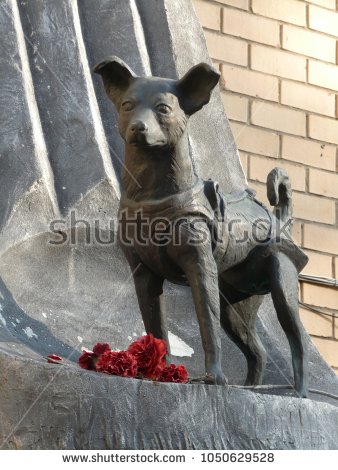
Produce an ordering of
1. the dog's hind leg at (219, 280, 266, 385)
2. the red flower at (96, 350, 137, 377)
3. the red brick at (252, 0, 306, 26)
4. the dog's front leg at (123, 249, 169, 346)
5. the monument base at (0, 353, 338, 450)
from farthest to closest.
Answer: the red brick at (252, 0, 306, 26)
the dog's hind leg at (219, 280, 266, 385)
the dog's front leg at (123, 249, 169, 346)
the red flower at (96, 350, 137, 377)
the monument base at (0, 353, 338, 450)

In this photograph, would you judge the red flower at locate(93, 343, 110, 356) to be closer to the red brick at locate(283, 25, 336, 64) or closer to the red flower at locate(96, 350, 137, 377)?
the red flower at locate(96, 350, 137, 377)

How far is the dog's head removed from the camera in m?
3.72

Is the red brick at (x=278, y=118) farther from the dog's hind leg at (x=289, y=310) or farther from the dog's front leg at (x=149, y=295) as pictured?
the dog's front leg at (x=149, y=295)

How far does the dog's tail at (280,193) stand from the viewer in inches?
165

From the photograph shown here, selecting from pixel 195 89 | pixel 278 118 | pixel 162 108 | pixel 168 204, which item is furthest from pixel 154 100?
pixel 278 118

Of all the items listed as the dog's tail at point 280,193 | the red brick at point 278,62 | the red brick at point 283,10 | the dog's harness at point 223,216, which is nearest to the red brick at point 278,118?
the red brick at point 278,62

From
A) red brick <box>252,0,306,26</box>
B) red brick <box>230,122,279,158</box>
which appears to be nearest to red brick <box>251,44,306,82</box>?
red brick <box>252,0,306,26</box>

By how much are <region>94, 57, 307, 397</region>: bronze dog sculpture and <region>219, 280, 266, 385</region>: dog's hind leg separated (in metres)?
0.12

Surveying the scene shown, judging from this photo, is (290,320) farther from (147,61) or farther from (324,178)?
(324,178)

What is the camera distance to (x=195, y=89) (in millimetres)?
3846

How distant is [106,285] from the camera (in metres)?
4.53

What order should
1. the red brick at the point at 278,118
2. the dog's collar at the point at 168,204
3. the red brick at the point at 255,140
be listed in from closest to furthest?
the dog's collar at the point at 168,204
the red brick at the point at 255,140
the red brick at the point at 278,118

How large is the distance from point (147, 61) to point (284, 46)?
1336 mm

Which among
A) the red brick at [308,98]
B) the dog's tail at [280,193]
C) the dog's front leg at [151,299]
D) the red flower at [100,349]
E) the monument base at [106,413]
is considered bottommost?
the monument base at [106,413]
